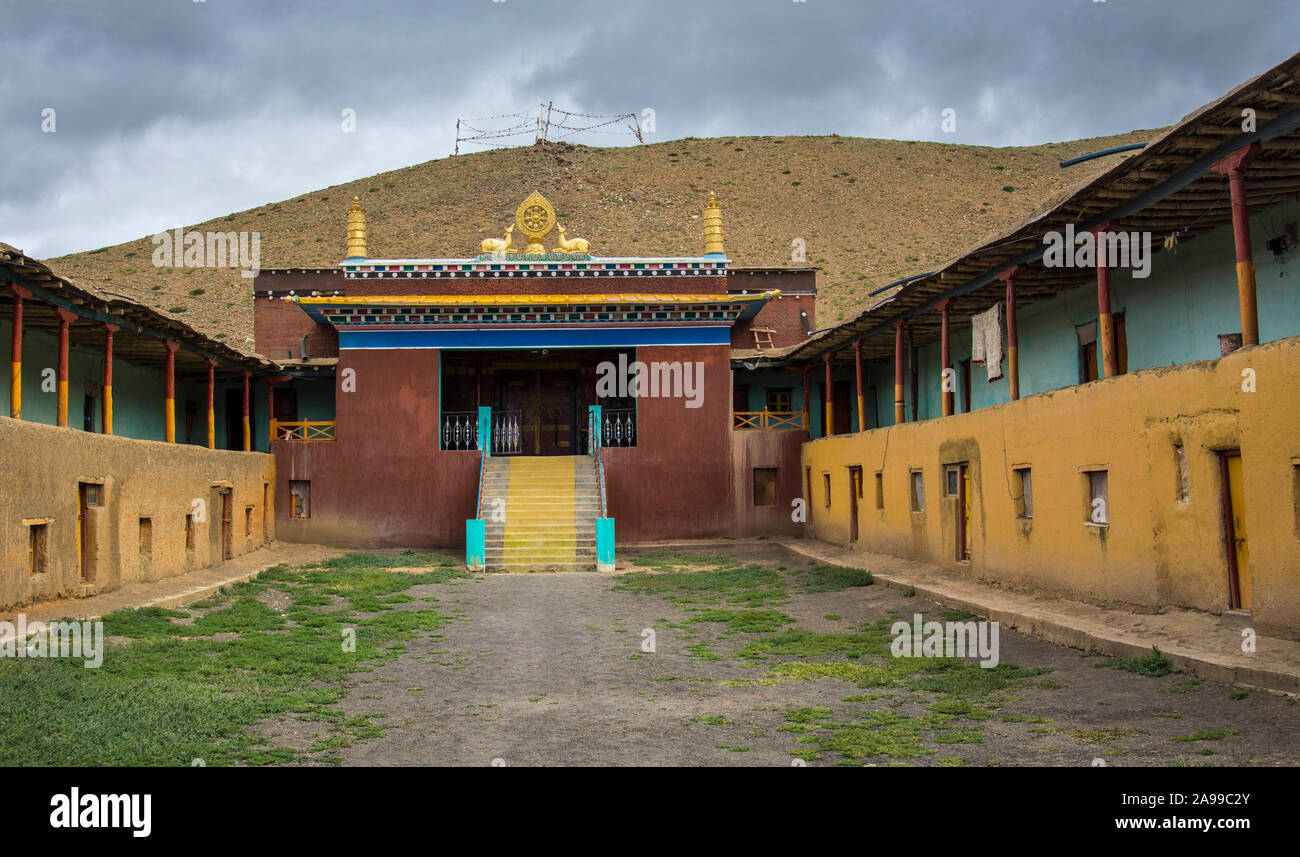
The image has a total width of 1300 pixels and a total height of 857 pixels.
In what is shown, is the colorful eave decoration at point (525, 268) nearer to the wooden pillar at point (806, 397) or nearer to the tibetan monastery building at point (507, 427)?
the tibetan monastery building at point (507, 427)

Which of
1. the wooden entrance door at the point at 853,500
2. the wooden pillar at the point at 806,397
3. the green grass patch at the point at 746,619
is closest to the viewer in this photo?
the green grass patch at the point at 746,619

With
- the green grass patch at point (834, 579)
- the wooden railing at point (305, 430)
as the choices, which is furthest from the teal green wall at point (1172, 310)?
the wooden railing at point (305, 430)

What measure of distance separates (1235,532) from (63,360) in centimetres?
1598

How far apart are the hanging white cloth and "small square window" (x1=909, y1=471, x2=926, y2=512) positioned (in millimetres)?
2186

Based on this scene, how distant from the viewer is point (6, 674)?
9.82 meters

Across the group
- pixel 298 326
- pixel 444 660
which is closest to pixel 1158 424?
pixel 444 660

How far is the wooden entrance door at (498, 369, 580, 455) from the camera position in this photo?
31016 millimetres

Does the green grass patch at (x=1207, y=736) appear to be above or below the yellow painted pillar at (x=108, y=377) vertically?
below

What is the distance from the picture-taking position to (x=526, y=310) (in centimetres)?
2723

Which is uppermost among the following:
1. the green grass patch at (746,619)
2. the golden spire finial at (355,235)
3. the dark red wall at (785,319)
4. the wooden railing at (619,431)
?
the golden spire finial at (355,235)

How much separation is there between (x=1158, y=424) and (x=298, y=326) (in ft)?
85.3

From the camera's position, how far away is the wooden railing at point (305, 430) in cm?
2744

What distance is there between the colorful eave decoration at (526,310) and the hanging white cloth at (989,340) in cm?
Result: 739

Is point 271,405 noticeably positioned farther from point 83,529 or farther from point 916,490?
point 916,490
